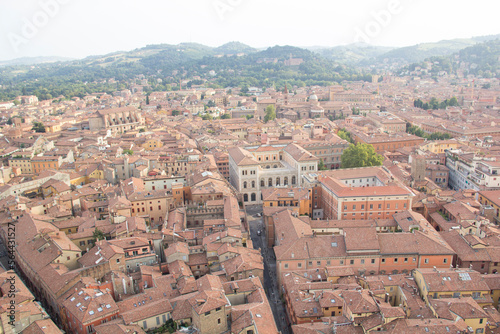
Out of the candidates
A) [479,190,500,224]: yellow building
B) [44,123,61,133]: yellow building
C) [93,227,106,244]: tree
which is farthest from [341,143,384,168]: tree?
[44,123,61,133]: yellow building

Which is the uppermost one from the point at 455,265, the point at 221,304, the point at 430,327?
the point at 221,304

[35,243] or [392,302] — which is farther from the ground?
[35,243]

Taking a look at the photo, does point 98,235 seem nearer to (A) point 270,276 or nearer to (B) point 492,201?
(A) point 270,276

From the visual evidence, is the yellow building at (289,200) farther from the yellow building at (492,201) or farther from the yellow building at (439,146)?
the yellow building at (439,146)

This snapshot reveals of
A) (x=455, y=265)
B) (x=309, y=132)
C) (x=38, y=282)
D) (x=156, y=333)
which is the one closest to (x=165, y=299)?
(x=156, y=333)

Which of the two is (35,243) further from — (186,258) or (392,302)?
(392,302)

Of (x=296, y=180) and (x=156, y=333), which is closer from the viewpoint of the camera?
(x=156, y=333)
